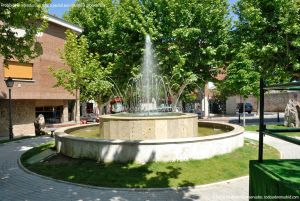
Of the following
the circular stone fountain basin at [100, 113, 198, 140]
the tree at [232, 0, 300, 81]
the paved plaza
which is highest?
the tree at [232, 0, 300, 81]

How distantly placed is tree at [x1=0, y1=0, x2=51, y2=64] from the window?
11.5 m

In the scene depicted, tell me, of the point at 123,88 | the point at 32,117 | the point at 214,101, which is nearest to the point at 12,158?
the point at 32,117

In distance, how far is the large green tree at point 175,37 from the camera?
2488cm

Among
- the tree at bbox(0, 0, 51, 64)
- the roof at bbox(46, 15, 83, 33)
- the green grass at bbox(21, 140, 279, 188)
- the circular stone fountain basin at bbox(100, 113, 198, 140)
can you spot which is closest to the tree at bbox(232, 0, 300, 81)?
the circular stone fountain basin at bbox(100, 113, 198, 140)

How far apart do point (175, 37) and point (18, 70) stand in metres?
13.2

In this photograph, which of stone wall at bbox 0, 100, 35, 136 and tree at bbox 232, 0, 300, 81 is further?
stone wall at bbox 0, 100, 35, 136

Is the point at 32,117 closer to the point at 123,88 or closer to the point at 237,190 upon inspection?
the point at 123,88

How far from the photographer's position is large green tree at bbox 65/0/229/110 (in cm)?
2488

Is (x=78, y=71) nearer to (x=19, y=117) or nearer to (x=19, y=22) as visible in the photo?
(x=19, y=117)

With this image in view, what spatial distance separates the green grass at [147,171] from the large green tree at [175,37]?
52.2 ft

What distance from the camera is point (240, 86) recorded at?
24641 millimetres

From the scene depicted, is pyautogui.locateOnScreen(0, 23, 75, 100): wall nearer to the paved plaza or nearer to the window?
the window

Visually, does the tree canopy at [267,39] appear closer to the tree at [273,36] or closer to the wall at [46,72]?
the tree at [273,36]

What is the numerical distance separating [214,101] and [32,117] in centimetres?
3056
